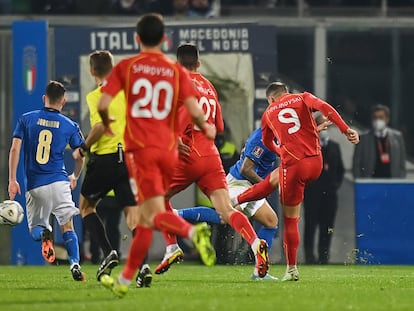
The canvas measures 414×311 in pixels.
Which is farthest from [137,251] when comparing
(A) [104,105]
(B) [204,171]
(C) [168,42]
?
(C) [168,42]

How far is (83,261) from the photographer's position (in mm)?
19906

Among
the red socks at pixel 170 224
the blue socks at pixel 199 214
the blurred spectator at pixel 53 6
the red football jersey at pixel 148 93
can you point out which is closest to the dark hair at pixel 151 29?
the red football jersey at pixel 148 93

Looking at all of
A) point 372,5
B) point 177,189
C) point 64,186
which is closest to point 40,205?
point 64,186

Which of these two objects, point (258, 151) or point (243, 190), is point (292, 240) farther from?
point (243, 190)

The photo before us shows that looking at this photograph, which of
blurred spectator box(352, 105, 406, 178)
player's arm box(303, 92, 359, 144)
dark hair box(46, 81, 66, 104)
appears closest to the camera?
player's arm box(303, 92, 359, 144)

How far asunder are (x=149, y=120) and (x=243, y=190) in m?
5.53

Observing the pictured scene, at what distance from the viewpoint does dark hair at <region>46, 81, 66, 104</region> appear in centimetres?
1374

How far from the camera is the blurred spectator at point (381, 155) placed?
20.3 m

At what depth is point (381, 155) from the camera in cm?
2041

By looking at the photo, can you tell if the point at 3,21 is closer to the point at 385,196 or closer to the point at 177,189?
the point at 385,196

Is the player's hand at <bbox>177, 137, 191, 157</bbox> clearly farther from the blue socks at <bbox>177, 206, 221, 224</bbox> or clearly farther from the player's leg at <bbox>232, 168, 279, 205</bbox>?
the blue socks at <bbox>177, 206, 221, 224</bbox>

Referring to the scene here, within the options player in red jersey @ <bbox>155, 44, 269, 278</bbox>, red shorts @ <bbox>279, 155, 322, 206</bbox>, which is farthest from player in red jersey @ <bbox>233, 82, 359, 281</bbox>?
player in red jersey @ <bbox>155, 44, 269, 278</bbox>

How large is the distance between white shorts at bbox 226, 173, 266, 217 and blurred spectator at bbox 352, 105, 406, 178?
444 cm

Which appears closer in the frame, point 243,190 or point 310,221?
point 243,190
